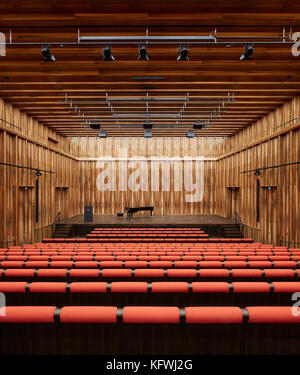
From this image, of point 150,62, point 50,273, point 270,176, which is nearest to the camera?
point 50,273

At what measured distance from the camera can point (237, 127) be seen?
15344 mm

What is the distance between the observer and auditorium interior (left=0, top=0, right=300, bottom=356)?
8.17ft

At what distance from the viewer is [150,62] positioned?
24.5ft

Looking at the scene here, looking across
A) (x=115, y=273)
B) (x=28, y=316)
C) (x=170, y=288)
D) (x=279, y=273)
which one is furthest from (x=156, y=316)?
(x=279, y=273)

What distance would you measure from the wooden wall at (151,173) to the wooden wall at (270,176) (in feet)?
9.55

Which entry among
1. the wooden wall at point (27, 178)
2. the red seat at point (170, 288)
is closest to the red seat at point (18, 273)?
the red seat at point (170, 288)

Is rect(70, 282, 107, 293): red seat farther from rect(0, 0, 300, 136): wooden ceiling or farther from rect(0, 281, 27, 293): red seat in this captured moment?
rect(0, 0, 300, 136): wooden ceiling

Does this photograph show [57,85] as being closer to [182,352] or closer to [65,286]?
[65,286]

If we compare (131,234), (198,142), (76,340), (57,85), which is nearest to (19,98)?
(57,85)

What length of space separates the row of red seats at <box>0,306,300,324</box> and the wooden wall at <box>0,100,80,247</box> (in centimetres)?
925

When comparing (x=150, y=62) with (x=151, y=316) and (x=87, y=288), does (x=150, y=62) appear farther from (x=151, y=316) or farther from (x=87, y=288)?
(x=151, y=316)

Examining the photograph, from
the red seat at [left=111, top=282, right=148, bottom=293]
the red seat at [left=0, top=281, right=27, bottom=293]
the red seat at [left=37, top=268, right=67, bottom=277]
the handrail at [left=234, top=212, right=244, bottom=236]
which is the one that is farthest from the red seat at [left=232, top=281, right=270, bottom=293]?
the handrail at [left=234, top=212, right=244, bottom=236]

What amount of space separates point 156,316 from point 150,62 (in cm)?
716
